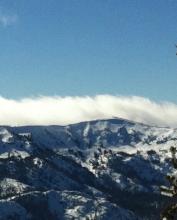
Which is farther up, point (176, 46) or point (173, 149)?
point (176, 46)

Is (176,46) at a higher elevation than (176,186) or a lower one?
higher

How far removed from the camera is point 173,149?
2589cm

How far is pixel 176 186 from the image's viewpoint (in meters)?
26.7

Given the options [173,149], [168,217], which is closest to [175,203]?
[168,217]

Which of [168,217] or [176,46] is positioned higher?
[176,46]

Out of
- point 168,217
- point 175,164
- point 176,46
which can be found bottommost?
point 168,217

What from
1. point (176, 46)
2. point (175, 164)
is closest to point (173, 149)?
point (175, 164)

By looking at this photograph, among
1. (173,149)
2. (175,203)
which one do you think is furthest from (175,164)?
(175,203)

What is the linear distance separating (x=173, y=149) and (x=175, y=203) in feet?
9.43

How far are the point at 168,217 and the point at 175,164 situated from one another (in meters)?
3.11

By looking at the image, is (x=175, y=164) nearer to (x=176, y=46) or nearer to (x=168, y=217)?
(x=168, y=217)

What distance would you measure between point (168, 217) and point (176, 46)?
8.05m

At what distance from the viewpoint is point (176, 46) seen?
90.0 feet

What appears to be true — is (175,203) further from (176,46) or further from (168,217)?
(176,46)
